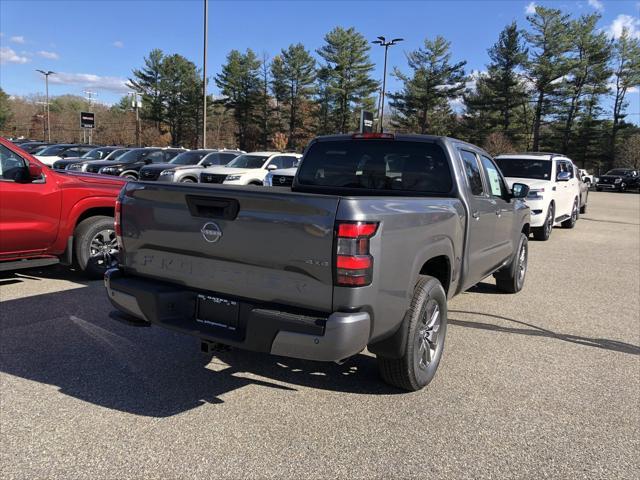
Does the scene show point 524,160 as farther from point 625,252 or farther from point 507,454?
point 507,454

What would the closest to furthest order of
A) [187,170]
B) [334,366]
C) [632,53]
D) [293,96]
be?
[334,366] → [187,170] → [632,53] → [293,96]

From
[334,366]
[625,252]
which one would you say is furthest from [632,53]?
[334,366]

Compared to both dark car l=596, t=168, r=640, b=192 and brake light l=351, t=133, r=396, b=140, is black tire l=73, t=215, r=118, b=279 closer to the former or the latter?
brake light l=351, t=133, r=396, b=140

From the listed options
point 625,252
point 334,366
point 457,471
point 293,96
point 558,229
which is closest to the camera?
point 457,471

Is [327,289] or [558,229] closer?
[327,289]

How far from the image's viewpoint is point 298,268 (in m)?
2.91

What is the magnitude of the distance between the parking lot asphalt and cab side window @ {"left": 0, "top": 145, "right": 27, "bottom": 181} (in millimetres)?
1483

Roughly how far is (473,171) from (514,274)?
2.23 m

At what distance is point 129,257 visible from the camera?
369 centimetres

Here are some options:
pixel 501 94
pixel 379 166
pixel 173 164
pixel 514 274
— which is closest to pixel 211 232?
pixel 379 166

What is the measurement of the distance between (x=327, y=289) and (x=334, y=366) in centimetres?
155

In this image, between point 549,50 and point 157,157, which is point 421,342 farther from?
point 549,50

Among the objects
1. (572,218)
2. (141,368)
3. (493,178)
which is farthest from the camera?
(572,218)

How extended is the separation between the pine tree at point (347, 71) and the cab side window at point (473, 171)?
5392 cm
